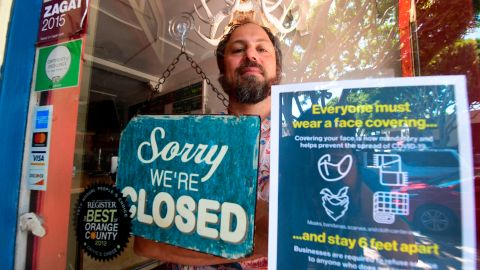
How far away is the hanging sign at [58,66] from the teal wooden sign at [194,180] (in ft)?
1.32

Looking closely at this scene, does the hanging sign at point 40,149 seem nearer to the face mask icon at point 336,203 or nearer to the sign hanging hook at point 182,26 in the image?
the sign hanging hook at point 182,26

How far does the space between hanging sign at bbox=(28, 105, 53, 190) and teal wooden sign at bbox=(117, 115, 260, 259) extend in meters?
0.40

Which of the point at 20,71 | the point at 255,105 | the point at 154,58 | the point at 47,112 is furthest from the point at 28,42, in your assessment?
the point at 255,105

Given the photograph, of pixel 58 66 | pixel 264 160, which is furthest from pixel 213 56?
pixel 58 66

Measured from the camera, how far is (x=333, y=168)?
814mm

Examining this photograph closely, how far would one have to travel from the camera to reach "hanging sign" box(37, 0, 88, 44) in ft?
4.22

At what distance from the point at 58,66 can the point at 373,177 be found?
4.47 feet

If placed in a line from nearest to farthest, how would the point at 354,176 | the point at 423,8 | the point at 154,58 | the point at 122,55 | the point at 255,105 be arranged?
the point at 354,176
the point at 423,8
the point at 255,105
the point at 154,58
the point at 122,55

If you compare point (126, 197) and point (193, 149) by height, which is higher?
point (193, 149)

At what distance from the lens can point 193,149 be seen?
41.2 inches

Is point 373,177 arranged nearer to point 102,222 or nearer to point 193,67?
point 193,67

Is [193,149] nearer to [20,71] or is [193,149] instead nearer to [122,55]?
[122,55]

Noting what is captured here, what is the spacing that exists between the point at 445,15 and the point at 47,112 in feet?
5.13

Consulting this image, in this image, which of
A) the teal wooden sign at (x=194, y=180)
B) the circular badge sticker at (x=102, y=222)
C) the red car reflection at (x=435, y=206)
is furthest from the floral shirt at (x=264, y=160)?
the circular badge sticker at (x=102, y=222)
